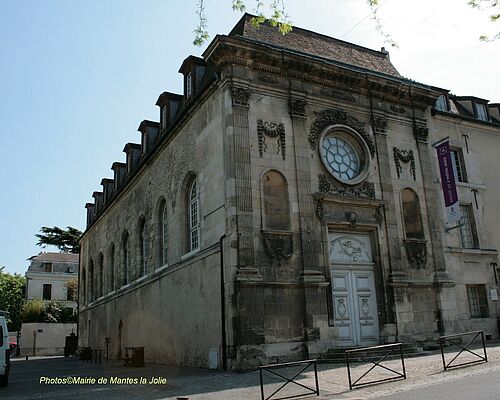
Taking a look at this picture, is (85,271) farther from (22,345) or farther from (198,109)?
→ (198,109)

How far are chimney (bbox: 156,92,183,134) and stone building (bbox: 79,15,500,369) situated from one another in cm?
40

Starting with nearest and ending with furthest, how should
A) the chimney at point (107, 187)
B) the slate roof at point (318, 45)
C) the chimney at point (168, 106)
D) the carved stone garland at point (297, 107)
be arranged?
the carved stone garland at point (297, 107), the slate roof at point (318, 45), the chimney at point (168, 106), the chimney at point (107, 187)

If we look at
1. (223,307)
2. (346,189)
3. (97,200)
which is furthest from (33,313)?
(346,189)

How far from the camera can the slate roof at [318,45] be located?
1619cm

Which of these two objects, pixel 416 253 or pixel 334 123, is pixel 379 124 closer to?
pixel 334 123

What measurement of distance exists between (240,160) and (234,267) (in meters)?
2.94

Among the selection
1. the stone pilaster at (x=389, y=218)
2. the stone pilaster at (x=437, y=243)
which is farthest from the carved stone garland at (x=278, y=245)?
the stone pilaster at (x=437, y=243)

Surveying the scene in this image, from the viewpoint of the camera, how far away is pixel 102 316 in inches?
1094

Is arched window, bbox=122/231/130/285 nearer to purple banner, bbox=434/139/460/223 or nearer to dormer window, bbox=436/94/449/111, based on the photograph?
purple banner, bbox=434/139/460/223

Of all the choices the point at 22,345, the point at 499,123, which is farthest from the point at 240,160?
the point at 22,345

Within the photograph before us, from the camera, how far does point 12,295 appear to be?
175 ft

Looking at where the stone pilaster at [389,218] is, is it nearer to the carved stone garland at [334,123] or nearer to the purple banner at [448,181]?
the carved stone garland at [334,123]

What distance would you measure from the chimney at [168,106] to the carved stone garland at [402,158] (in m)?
8.43

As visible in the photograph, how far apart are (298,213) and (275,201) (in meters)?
0.74
